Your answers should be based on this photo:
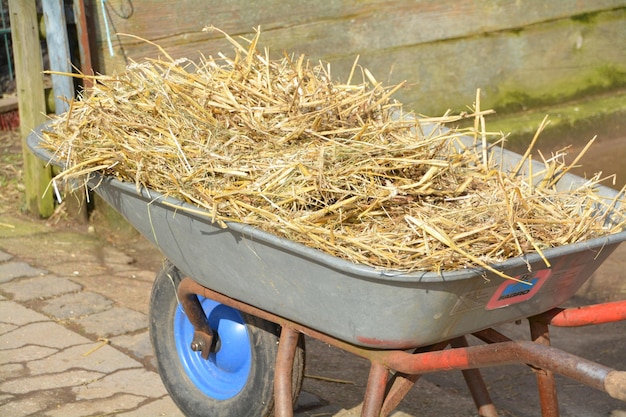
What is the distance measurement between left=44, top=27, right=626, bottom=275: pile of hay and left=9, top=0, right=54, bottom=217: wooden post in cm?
208

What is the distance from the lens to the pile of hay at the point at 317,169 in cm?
240

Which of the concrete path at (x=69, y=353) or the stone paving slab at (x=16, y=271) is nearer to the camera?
the concrete path at (x=69, y=353)

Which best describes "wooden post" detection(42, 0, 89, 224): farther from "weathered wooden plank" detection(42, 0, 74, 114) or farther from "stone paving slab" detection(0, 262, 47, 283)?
"stone paving slab" detection(0, 262, 47, 283)

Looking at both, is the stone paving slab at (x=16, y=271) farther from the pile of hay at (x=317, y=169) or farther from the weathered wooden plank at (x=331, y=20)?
the pile of hay at (x=317, y=169)

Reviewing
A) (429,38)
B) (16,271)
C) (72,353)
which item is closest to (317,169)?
(72,353)

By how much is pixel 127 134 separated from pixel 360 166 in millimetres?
789

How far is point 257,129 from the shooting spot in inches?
112

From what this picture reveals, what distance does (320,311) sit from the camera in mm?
2488

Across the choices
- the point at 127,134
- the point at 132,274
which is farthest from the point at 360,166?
the point at 132,274

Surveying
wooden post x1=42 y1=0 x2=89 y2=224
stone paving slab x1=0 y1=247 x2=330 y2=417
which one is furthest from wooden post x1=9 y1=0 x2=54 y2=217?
Answer: stone paving slab x1=0 y1=247 x2=330 y2=417

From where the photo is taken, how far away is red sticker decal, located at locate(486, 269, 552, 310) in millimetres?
2467

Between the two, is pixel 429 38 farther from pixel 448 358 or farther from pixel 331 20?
pixel 448 358

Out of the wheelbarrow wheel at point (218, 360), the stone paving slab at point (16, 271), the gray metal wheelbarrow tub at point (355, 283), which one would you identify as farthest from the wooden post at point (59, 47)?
the gray metal wheelbarrow tub at point (355, 283)

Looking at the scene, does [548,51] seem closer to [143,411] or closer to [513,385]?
[513,385]
